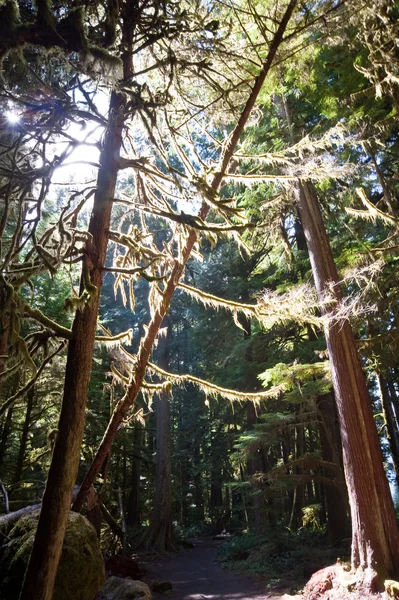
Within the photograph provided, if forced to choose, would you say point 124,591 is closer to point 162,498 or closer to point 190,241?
point 190,241

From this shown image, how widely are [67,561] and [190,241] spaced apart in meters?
3.70

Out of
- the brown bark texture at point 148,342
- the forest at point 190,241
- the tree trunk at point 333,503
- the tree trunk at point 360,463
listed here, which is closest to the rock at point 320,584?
the forest at point 190,241

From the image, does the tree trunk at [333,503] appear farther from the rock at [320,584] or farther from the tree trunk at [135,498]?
the tree trunk at [135,498]

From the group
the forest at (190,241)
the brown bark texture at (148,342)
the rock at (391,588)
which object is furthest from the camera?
the rock at (391,588)

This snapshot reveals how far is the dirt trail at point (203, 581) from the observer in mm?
9914

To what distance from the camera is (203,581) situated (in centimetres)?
1171

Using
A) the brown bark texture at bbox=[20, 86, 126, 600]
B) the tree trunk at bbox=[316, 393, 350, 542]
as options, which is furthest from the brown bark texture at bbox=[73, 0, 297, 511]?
the tree trunk at bbox=[316, 393, 350, 542]

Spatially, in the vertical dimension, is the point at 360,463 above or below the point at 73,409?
below

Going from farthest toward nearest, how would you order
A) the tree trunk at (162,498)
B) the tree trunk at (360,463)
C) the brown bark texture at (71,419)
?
1. the tree trunk at (162,498)
2. the tree trunk at (360,463)
3. the brown bark texture at (71,419)

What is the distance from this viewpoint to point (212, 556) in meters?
16.1

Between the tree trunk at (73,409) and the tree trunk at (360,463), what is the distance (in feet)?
15.4

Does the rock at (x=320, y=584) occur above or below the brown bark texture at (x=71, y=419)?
below

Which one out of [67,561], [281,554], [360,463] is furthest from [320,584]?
[281,554]

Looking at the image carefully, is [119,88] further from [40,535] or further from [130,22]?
[40,535]
